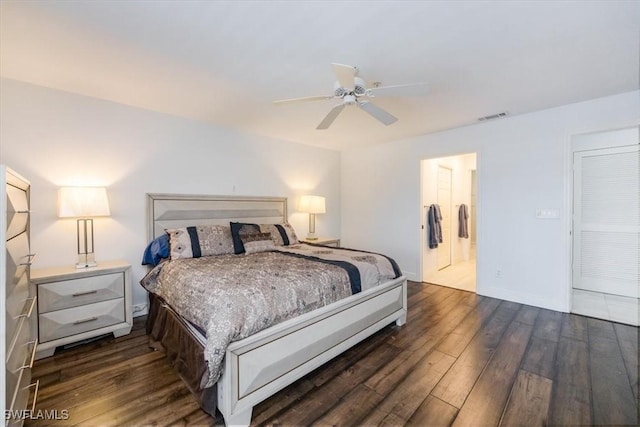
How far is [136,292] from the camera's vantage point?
3.22 metres

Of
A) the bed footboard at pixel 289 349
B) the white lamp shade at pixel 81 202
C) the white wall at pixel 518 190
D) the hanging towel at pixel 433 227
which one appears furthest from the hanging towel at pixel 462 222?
the white lamp shade at pixel 81 202

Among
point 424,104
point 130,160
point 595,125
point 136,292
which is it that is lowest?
point 136,292

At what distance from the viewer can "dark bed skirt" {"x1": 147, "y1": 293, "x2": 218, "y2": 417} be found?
1706 millimetres

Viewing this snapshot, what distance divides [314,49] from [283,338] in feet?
6.83

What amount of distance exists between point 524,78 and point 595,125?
135 centimetres

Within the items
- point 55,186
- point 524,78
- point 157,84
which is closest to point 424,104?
point 524,78

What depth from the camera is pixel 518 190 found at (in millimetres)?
3637

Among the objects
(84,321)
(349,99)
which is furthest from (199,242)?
(349,99)

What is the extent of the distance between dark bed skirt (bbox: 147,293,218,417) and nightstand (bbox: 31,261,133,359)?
274 millimetres

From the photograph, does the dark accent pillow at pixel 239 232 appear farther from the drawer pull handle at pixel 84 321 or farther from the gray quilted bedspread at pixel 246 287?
the drawer pull handle at pixel 84 321

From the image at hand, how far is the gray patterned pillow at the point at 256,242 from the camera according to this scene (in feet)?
10.9

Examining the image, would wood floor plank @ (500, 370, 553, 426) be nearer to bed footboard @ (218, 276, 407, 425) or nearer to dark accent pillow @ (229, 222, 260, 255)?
bed footboard @ (218, 276, 407, 425)

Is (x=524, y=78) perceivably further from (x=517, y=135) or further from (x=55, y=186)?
(x=55, y=186)

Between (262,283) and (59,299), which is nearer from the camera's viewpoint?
(262,283)
